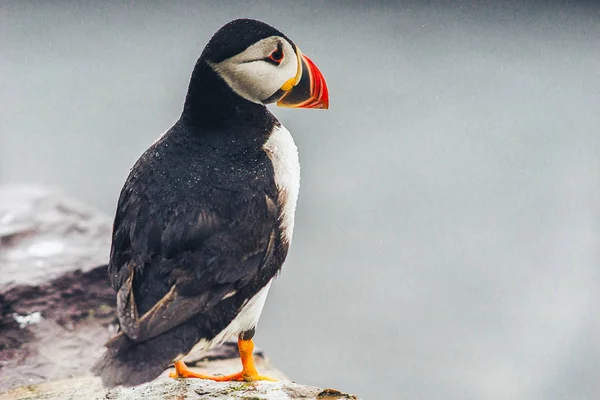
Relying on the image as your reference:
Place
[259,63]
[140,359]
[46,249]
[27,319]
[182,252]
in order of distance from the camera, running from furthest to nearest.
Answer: [46,249] < [27,319] < [259,63] < [182,252] < [140,359]

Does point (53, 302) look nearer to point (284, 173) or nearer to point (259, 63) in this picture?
point (284, 173)

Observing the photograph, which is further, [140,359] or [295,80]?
[295,80]

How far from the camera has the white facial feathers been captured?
2.70 metres

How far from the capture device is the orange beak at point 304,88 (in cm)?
283

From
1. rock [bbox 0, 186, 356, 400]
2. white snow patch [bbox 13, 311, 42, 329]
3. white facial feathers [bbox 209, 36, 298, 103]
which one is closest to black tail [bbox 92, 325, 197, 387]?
white facial feathers [bbox 209, 36, 298, 103]

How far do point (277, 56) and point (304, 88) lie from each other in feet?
0.56

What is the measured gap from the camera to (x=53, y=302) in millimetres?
3930

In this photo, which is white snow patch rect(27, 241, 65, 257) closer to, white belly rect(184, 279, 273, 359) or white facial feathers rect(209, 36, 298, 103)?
white belly rect(184, 279, 273, 359)

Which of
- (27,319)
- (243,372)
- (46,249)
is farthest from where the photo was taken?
(46,249)

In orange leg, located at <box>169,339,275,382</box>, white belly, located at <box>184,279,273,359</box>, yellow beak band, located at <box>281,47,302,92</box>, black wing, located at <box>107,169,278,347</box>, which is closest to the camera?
black wing, located at <box>107,169,278,347</box>

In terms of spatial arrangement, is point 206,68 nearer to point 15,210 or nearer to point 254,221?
point 254,221

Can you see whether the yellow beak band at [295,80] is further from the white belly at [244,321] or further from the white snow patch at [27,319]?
the white snow patch at [27,319]

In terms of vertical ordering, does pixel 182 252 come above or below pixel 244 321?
above

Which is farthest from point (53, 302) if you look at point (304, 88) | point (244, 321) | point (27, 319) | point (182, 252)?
point (304, 88)
